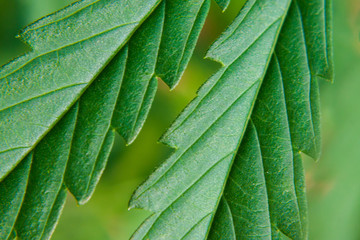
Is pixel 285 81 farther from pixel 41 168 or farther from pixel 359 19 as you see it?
pixel 359 19

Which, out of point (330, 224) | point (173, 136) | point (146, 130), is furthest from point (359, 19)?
point (173, 136)

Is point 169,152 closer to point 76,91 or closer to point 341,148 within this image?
point 341,148

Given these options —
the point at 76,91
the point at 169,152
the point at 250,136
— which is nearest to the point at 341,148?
the point at 169,152

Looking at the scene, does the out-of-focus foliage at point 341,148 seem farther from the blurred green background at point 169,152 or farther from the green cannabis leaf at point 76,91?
the green cannabis leaf at point 76,91

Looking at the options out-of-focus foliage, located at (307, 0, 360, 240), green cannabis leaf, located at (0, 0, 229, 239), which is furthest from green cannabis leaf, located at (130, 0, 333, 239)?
out-of-focus foliage, located at (307, 0, 360, 240)

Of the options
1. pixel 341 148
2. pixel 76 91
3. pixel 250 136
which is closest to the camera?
pixel 76 91

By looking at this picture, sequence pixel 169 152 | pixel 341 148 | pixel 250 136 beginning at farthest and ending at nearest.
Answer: pixel 169 152 < pixel 341 148 < pixel 250 136
